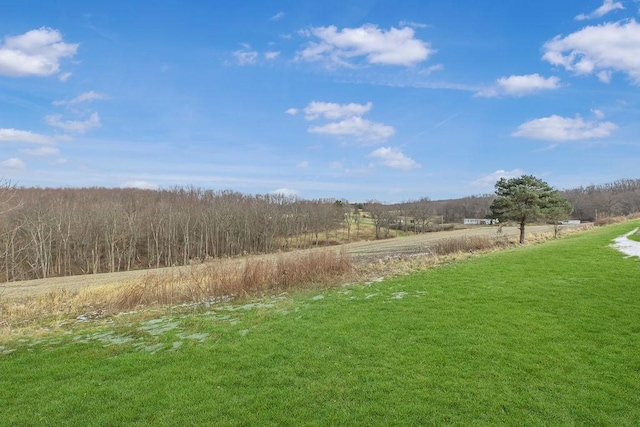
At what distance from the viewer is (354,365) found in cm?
626

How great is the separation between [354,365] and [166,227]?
194 ft

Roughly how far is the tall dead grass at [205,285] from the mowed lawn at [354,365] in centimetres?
240

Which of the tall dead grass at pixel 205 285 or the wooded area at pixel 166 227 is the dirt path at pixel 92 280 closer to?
the tall dead grass at pixel 205 285

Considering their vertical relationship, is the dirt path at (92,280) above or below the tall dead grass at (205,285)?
below

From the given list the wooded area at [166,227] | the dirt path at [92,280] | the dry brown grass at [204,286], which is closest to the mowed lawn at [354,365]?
the dry brown grass at [204,286]

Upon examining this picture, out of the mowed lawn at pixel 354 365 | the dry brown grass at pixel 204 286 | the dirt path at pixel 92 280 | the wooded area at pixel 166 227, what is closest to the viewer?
the mowed lawn at pixel 354 365

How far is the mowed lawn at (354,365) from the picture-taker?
4875 mm

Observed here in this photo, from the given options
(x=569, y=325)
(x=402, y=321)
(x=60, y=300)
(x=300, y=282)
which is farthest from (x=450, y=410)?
(x=60, y=300)

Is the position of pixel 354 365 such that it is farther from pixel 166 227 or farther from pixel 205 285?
pixel 166 227

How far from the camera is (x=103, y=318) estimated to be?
11.7m

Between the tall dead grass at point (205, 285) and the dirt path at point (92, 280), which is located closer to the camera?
the tall dead grass at point (205, 285)

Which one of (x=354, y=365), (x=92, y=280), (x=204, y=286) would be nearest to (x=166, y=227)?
(x=92, y=280)

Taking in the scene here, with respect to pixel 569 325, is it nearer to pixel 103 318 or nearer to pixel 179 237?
pixel 103 318

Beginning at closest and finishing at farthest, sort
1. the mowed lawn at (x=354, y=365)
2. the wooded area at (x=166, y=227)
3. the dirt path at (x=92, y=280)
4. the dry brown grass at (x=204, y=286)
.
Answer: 1. the mowed lawn at (x=354, y=365)
2. the dry brown grass at (x=204, y=286)
3. the dirt path at (x=92, y=280)
4. the wooded area at (x=166, y=227)
